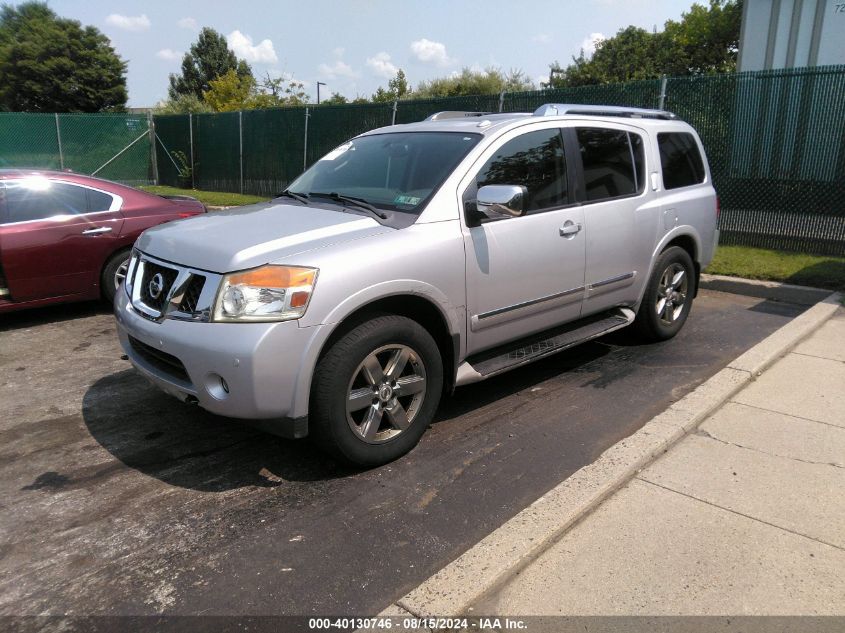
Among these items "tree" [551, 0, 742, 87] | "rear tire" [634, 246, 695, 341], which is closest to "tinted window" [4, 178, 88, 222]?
"rear tire" [634, 246, 695, 341]

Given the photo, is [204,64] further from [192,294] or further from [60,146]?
[192,294]

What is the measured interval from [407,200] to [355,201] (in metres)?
0.38

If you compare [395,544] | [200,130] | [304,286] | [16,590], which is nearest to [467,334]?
[304,286]

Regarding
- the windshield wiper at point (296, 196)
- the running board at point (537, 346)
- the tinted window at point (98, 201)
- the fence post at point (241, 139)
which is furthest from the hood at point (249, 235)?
the fence post at point (241, 139)

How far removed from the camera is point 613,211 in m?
4.94

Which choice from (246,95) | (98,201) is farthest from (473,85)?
(98,201)

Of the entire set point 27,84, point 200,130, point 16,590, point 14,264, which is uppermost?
point 27,84

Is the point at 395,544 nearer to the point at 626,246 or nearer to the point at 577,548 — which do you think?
the point at 577,548

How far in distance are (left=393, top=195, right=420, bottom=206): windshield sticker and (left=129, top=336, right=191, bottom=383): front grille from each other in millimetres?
1594

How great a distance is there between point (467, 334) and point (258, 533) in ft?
5.43

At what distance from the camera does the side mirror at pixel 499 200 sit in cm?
375

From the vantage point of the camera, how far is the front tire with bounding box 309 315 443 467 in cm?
329

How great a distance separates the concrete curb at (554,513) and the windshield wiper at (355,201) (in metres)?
1.85

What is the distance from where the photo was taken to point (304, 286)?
3.20 m
